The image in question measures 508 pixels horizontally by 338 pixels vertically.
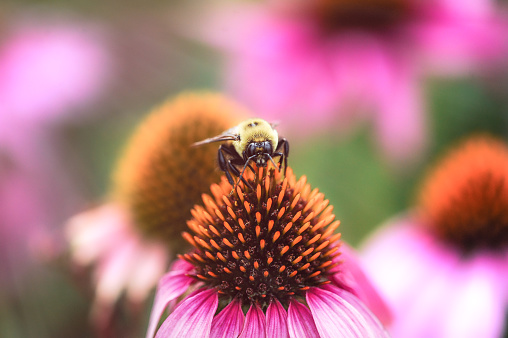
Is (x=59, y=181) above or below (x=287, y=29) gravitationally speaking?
below

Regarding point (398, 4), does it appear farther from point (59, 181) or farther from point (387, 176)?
point (59, 181)

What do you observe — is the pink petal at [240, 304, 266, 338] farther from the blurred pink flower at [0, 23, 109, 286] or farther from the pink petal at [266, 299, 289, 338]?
the blurred pink flower at [0, 23, 109, 286]

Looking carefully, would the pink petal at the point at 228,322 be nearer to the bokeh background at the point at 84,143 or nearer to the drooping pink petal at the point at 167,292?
the drooping pink petal at the point at 167,292

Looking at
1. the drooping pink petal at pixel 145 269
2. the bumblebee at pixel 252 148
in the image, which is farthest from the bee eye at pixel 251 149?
the drooping pink petal at pixel 145 269

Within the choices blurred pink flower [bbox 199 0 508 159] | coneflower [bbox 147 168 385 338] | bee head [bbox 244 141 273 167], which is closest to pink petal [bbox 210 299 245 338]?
coneflower [bbox 147 168 385 338]

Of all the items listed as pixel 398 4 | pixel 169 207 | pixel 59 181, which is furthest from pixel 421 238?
pixel 59 181

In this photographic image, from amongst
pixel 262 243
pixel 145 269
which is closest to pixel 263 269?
pixel 262 243

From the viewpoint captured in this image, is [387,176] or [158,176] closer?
[158,176]
